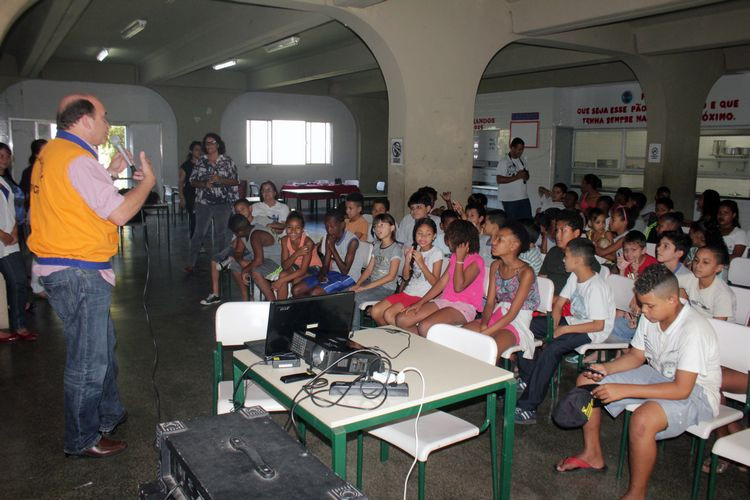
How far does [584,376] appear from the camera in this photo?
118 inches

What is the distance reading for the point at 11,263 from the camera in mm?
5066

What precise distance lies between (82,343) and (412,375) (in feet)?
5.56

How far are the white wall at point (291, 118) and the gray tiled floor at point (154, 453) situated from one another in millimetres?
11873

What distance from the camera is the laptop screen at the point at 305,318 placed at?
8.46 feet

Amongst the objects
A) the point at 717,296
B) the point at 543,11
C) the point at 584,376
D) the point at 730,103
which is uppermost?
the point at 543,11

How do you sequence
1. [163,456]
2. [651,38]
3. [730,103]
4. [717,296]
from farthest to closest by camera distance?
[730,103] < [651,38] < [717,296] < [163,456]

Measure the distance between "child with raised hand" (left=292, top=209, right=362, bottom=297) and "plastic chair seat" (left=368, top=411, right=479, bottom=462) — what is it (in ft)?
8.08

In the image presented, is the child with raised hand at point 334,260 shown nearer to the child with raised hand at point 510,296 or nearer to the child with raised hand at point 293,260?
the child with raised hand at point 293,260

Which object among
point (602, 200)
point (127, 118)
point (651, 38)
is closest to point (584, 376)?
point (602, 200)

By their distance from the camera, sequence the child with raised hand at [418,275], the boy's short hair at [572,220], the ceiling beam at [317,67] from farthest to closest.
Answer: the ceiling beam at [317,67], the child with raised hand at [418,275], the boy's short hair at [572,220]

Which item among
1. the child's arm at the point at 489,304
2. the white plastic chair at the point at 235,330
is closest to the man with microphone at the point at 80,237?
the white plastic chair at the point at 235,330

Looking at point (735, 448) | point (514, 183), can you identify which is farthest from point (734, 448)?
point (514, 183)

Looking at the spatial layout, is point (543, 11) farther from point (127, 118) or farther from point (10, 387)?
point (127, 118)

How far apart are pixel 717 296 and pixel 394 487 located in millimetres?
2277
